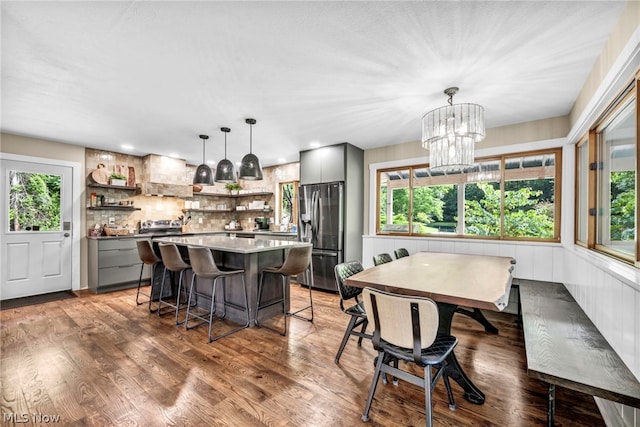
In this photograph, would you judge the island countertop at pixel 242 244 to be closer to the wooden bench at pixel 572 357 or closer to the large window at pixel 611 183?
the wooden bench at pixel 572 357

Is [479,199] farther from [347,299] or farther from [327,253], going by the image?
[347,299]

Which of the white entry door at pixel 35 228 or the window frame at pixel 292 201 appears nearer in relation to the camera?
the white entry door at pixel 35 228

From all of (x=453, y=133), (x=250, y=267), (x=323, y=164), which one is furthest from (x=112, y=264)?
(x=453, y=133)

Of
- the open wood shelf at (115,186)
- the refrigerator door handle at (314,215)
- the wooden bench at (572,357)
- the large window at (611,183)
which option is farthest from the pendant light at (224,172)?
the large window at (611,183)

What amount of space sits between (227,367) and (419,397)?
1469 millimetres

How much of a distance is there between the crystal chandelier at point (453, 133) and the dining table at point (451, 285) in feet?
3.03

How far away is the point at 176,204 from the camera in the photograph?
5.97m

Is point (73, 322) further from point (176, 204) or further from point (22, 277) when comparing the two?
point (176, 204)

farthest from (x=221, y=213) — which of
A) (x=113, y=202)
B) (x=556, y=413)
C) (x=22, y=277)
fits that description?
(x=556, y=413)

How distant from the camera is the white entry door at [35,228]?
3984mm

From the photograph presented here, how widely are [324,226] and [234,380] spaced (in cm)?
286

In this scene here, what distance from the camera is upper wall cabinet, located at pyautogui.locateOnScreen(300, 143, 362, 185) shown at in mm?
4453

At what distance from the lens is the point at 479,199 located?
3.80m

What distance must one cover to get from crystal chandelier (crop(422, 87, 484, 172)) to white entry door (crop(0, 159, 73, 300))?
551 centimetres
